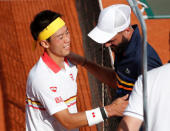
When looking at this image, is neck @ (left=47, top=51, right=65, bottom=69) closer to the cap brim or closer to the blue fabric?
the cap brim

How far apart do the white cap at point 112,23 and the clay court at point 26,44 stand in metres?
1.93

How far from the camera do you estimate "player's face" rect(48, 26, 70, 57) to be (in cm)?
260

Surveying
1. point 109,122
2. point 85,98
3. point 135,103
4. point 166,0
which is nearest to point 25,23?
point 85,98

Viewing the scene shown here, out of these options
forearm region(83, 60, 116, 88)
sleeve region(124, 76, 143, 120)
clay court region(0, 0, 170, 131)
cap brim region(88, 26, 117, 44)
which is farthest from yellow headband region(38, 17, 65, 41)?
clay court region(0, 0, 170, 131)

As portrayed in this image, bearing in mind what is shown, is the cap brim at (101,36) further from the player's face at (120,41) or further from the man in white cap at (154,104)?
the man in white cap at (154,104)

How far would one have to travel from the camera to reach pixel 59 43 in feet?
8.51

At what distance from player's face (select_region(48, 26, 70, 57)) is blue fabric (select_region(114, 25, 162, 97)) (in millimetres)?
563

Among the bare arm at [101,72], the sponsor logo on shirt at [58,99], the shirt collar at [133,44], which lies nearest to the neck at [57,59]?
the bare arm at [101,72]

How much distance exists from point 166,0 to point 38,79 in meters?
1.82

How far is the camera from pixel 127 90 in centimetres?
255

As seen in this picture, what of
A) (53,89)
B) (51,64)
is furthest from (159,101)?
→ (51,64)

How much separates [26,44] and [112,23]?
14.8 ft

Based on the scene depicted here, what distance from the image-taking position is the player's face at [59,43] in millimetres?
2598

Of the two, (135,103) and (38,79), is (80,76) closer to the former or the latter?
(38,79)
